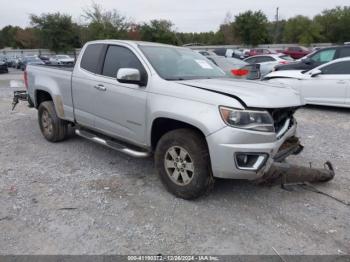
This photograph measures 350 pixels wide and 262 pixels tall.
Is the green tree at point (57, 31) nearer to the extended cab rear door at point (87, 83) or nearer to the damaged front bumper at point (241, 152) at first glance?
the extended cab rear door at point (87, 83)

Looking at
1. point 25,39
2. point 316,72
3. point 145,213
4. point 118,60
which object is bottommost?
point 145,213

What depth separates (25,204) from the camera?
159 inches

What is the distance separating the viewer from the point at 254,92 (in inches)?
150

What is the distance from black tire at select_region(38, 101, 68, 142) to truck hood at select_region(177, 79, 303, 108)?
9.81 feet

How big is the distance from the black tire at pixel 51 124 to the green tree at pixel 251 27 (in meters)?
47.7

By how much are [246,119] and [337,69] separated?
689 cm

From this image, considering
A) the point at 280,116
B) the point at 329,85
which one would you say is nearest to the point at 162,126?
the point at 280,116

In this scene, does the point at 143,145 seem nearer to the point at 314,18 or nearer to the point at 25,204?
the point at 25,204

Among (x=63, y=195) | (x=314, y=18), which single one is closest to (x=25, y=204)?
(x=63, y=195)

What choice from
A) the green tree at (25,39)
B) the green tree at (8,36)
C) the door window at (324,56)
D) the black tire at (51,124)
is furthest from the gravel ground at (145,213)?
the green tree at (8,36)

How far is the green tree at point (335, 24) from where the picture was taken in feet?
180

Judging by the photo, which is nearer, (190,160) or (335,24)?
(190,160)

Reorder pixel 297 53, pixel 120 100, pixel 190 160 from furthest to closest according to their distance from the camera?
pixel 297 53
pixel 120 100
pixel 190 160

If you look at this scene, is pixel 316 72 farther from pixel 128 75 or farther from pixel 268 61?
pixel 268 61
